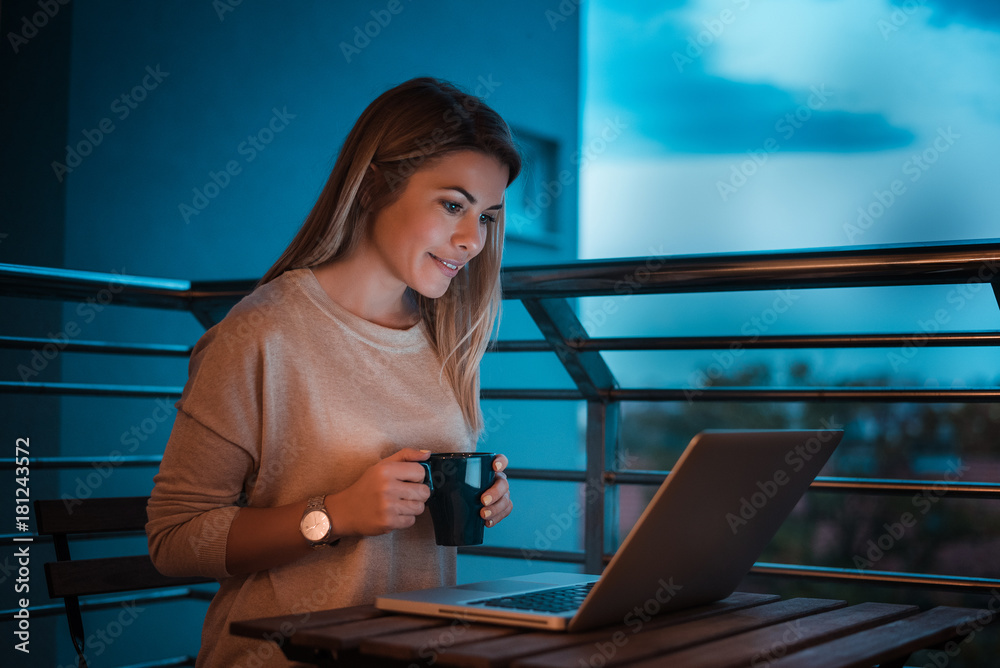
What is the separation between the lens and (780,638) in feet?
3.15

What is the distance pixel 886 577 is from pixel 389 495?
3.36ft

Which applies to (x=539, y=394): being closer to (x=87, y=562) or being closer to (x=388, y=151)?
(x=388, y=151)

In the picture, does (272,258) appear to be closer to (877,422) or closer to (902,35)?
(877,422)

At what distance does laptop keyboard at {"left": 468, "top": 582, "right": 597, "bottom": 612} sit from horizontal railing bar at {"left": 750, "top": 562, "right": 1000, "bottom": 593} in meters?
0.56

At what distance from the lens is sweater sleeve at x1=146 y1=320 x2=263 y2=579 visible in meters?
1.23

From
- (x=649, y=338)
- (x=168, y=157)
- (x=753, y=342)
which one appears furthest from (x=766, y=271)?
(x=168, y=157)

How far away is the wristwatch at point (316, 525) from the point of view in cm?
118

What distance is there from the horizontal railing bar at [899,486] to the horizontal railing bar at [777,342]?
0.25m

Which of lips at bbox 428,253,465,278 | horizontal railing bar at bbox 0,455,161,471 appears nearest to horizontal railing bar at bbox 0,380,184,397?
horizontal railing bar at bbox 0,455,161,471

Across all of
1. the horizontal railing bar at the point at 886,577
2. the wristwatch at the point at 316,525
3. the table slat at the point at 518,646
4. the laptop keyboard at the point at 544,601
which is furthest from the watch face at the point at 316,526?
the horizontal railing bar at the point at 886,577

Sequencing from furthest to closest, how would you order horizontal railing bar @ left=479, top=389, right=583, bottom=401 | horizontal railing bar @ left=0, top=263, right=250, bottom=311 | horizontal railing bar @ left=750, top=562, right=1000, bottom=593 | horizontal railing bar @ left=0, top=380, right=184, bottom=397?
horizontal railing bar @ left=479, top=389, right=583, bottom=401
horizontal railing bar @ left=0, top=380, right=184, bottom=397
horizontal railing bar @ left=0, top=263, right=250, bottom=311
horizontal railing bar @ left=750, top=562, right=1000, bottom=593

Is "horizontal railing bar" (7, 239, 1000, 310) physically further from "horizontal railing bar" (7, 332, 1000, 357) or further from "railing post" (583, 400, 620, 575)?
"railing post" (583, 400, 620, 575)

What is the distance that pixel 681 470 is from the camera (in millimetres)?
859

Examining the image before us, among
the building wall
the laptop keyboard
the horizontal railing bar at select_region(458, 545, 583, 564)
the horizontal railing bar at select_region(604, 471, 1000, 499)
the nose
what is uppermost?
the building wall
